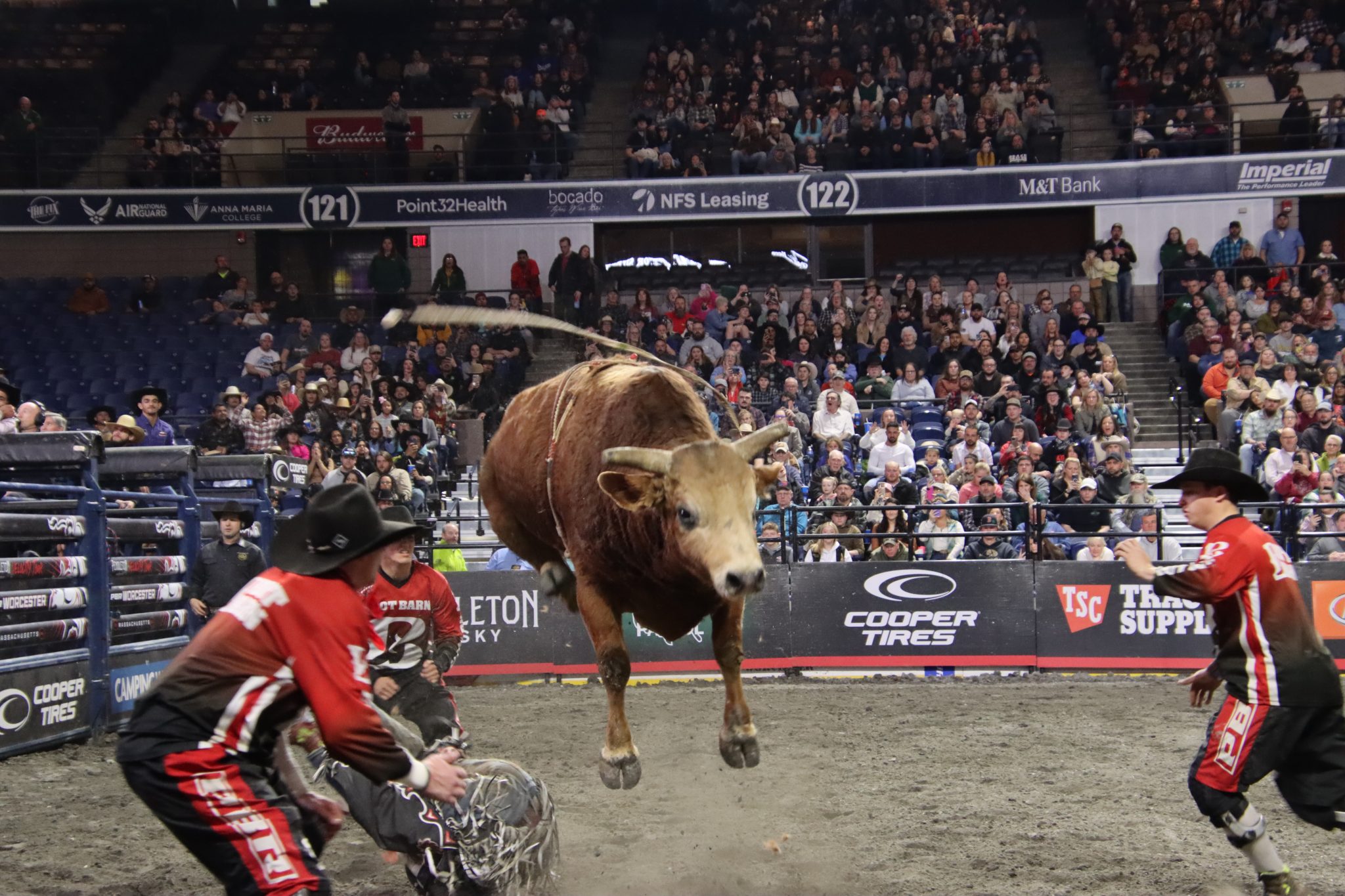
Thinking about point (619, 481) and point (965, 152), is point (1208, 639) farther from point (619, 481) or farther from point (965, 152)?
point (965, 152)

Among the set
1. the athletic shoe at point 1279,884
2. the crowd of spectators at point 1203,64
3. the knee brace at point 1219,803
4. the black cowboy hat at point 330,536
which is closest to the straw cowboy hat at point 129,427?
the black cowboy hat at point 330,536

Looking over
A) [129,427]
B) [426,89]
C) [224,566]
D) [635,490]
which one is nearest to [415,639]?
[635,490]

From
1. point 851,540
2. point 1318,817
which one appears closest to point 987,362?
point 851,540

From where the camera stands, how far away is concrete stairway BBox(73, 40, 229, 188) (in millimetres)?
24969

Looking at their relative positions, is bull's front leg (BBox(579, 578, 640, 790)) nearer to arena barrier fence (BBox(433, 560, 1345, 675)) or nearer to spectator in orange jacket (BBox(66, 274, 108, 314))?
arena barrier fence (BBox(433, 560, 1345, 675))

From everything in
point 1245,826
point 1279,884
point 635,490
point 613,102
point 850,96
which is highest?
point 613,102

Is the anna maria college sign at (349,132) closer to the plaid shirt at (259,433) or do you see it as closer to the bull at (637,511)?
the plaid shirt at (259,433)

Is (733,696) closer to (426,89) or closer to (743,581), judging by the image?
(743,581)

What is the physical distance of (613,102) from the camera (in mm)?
26875

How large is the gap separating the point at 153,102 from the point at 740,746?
25818 mm

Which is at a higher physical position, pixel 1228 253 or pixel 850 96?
pixel 850 96

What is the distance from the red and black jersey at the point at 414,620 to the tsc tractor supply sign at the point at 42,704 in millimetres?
3077

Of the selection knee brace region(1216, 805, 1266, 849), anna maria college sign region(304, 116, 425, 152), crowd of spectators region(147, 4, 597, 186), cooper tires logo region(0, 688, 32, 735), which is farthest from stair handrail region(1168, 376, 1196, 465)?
anna maria college sign region(304, 116, 425, 152)

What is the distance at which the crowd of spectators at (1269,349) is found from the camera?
14289mm
